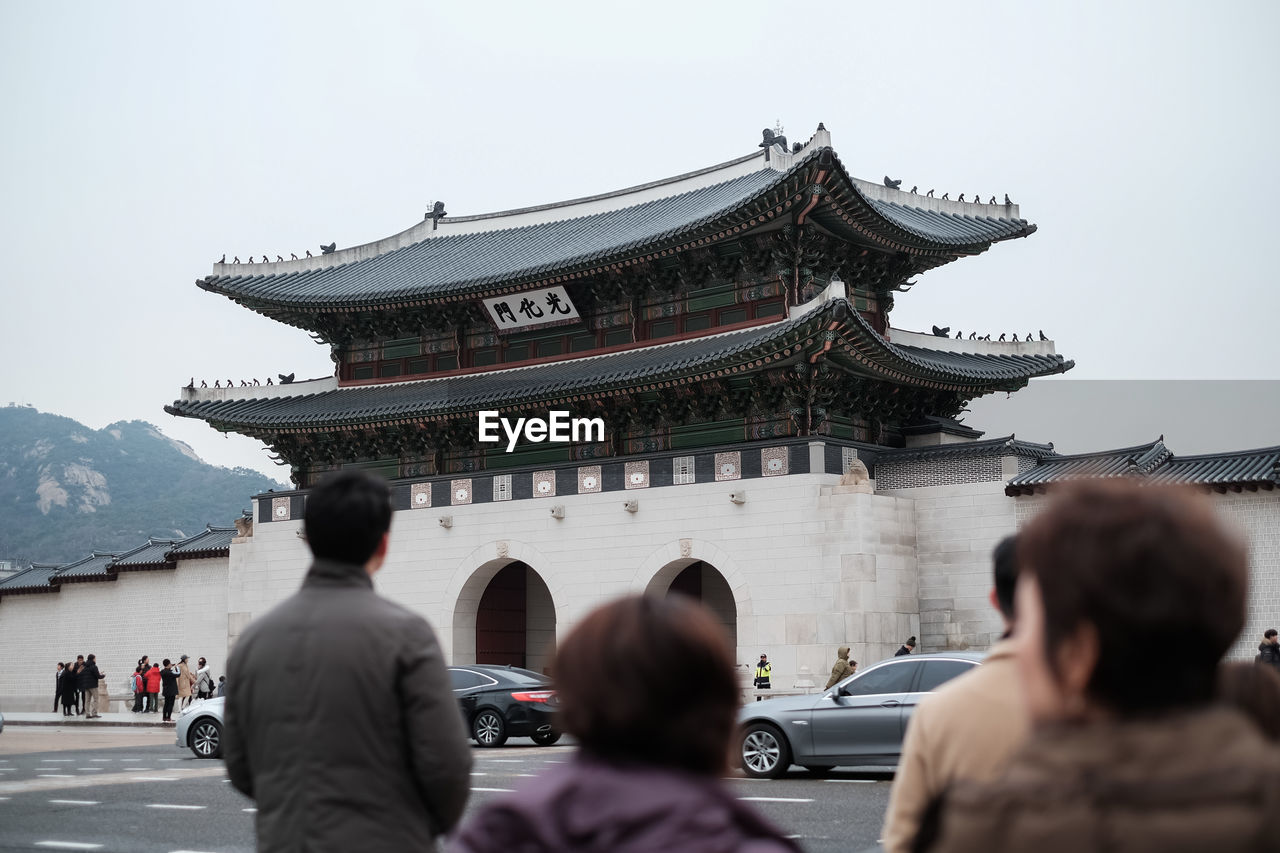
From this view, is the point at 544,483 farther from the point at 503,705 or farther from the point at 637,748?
the point at 637,748

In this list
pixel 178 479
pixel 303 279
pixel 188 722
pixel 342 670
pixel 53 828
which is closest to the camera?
pixel 342 670

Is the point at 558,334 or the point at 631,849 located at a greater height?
the point at 558,334

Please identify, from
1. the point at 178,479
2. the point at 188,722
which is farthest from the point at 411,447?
the point at 178,479

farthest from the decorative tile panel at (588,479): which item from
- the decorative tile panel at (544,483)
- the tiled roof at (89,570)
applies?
the tiled roof at (89,570)

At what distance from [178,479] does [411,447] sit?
4119 inches

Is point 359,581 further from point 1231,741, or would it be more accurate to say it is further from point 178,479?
point 178,479

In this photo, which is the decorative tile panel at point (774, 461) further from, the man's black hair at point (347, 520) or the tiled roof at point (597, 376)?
the man's black hair at point (347, 520)

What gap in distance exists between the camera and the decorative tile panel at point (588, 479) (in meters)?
26.8

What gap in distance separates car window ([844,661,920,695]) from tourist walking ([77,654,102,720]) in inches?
972

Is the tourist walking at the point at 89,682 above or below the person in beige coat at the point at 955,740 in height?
below

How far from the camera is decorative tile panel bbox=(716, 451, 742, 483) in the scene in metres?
25.1

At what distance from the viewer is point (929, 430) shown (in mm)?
26703

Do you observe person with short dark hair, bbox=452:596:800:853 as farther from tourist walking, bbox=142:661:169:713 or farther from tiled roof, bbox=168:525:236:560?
tourist walking, bbox=142:661:169:713

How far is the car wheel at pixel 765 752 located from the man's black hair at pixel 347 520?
10746mm
